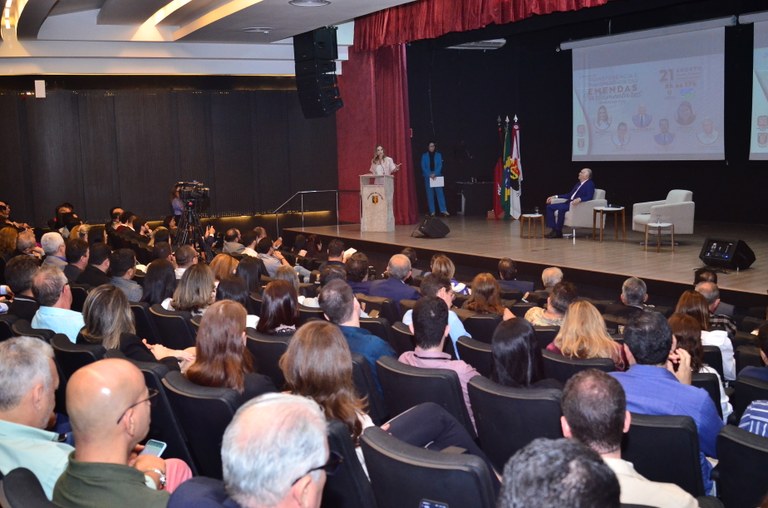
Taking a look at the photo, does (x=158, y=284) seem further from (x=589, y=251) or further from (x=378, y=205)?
(x=378, y=205)

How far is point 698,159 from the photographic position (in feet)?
41.9

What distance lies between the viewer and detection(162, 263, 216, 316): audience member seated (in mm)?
5020

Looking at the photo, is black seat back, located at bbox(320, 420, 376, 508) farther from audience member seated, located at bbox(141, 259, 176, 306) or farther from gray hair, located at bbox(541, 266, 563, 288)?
gray hair, located at bbox(541, 266, 563, 288)

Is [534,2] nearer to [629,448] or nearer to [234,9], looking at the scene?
[234,9]

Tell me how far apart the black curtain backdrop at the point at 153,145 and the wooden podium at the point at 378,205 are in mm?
2637

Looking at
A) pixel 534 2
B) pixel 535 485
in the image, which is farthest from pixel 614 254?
pixel 535 485

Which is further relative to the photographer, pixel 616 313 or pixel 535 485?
pixel 616 313

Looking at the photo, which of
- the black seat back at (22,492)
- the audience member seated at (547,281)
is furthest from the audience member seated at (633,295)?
the black seat back at (22,492)

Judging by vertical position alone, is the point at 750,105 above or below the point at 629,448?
above

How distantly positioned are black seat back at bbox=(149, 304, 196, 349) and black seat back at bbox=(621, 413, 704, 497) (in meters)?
2.74

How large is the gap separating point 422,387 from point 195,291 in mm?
2296

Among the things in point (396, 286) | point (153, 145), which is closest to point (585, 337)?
point (396, 286)

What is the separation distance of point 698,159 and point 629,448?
11.0m

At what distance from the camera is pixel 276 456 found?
5.15 feet
